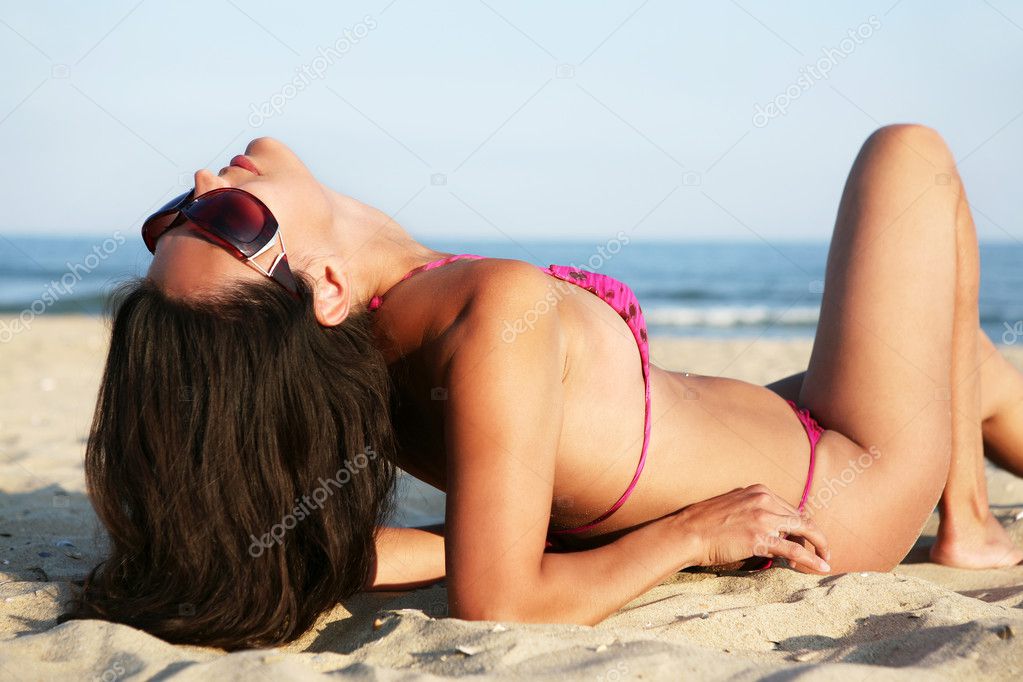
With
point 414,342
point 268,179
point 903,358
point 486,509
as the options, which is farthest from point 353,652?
point 903,358

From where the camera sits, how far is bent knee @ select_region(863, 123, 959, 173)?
9.00 feet

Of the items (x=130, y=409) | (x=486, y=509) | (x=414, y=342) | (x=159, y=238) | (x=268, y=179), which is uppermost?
(x=268, y=179)

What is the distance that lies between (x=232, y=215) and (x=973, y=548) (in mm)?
2558

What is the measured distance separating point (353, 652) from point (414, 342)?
2.29 feet

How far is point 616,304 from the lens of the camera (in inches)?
94.3

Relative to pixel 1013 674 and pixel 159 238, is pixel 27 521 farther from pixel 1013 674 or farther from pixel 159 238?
pixel 1013 674

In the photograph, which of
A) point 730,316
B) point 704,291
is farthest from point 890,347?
point 704,291

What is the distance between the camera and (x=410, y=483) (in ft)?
15.8

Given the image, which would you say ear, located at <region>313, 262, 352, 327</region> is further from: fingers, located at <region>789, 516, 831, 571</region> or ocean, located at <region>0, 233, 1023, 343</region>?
ocean, located at <region>0, 233, 1023, 343</region>

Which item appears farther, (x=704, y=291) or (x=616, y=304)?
(x=704, y=291)

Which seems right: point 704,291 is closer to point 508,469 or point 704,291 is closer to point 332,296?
point 332,296

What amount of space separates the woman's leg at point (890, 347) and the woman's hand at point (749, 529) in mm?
240

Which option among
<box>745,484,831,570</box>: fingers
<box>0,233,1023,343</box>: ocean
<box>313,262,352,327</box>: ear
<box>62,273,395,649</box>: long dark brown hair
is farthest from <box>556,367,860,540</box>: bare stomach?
<box>0,233,1023,343</box>: ocean

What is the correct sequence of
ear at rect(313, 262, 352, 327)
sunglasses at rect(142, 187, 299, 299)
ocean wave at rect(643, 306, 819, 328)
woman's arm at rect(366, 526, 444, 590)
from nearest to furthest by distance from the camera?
sunglasses at rect(142, 187, 299, 299), ear at rect(313, 262, 352, 327), woman's arm at rect(366, 526, 444, 590), ocean wave at rect(643, 306, 819, 328)
